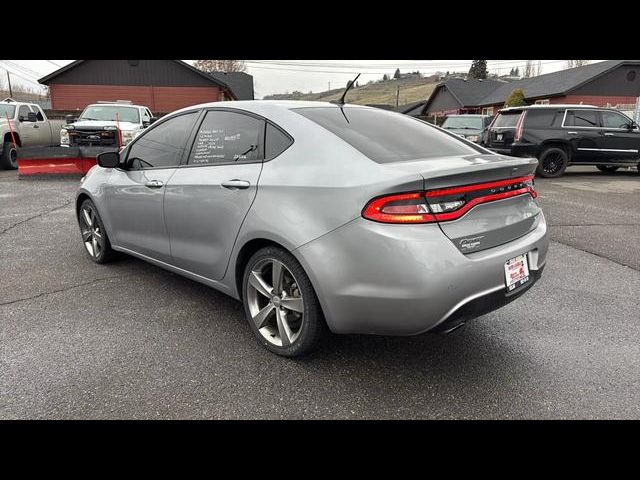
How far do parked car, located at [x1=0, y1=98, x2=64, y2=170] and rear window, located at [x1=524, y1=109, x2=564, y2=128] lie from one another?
47.5ft

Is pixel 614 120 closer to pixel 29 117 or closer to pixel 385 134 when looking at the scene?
pixel 385 134

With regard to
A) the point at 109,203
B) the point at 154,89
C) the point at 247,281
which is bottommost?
the point at 247,281

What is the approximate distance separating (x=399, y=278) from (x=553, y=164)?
11.7 metres

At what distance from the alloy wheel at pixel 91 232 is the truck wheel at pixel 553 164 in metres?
11.0

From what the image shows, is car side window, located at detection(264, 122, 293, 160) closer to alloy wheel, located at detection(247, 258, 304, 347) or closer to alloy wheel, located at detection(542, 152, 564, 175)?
alloy wheel, located at detection(247, 258, 304, 347)

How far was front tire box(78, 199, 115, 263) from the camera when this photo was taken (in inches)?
177

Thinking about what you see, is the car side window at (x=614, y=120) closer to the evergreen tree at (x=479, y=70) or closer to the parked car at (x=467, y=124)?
the parked car at (x=467, y=124)

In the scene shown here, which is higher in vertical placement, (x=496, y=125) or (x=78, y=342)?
(x=496, y=125)

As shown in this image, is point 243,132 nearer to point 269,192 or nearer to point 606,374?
point 269,192

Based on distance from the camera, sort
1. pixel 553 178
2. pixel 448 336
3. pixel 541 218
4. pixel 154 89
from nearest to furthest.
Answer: pixel 541 218
pixel 448 336
pixel 553 178
pixel 154 89

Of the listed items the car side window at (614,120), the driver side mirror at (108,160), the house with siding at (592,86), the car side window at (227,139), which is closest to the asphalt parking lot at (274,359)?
the driver side mirror at (108,160)

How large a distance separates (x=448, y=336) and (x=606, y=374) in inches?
37.7
